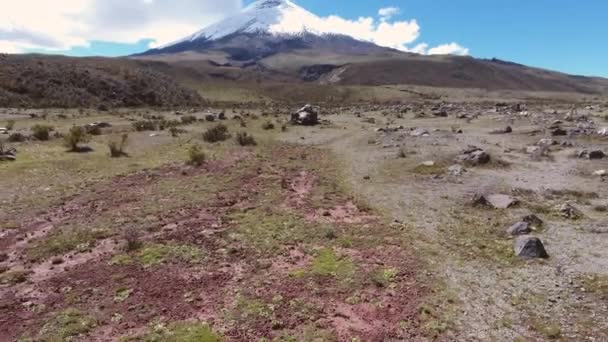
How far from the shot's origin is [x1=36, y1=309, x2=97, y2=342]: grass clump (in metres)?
10.1

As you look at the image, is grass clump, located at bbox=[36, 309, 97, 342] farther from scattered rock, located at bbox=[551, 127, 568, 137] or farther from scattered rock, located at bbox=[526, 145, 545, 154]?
scattered rock, located at bbox=[551, 127, 568, 137]

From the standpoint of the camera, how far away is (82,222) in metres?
17.1

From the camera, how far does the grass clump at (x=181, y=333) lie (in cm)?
998

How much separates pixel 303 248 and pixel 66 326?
6.85 meters

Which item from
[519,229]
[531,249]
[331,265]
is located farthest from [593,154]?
[331,265]

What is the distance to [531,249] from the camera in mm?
13945

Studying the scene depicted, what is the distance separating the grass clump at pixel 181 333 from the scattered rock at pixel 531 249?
351 inches

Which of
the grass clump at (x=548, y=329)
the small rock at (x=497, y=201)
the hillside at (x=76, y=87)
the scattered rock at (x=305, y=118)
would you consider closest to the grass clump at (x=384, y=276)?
the grass clump at (x=548, y=329)

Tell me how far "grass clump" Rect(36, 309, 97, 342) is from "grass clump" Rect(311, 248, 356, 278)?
5.61 meters

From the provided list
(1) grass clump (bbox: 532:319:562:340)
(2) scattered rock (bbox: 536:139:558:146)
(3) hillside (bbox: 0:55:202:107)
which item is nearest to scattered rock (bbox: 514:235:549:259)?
(1) grass clump (bbox: 532:319:562:340)

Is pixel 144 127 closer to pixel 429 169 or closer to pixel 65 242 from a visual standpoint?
pixel 429 169

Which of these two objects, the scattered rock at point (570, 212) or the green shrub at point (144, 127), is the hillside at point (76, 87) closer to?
the green shrub at point (144, 127)

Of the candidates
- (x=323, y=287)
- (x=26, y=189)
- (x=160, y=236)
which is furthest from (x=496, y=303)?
(x=26, y=189)

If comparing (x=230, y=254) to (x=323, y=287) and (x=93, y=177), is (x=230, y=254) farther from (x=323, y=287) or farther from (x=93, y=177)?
(x=93, y=177)
